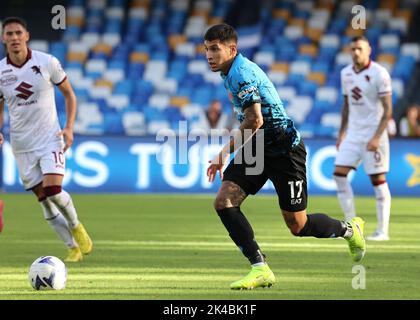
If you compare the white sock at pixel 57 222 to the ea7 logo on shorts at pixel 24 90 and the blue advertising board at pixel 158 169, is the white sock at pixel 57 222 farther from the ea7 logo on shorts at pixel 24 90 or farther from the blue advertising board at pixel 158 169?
the blue advertising board at pixel 158 169

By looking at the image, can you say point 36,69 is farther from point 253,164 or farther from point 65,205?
point 253,164

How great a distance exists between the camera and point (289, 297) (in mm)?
7270

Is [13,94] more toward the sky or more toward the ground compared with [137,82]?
more toward the sky

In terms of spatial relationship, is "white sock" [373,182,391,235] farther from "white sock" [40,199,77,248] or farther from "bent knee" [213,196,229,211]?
"bent knee" [213,196,229,211]

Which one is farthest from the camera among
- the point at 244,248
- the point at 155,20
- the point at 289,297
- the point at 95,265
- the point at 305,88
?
the point at 155,20

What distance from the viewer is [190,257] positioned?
9914mm

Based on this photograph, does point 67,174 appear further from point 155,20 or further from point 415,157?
point 155,20

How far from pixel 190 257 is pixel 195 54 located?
16125 millimetres

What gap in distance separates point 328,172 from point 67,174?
4.59m

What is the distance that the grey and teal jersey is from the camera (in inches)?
298

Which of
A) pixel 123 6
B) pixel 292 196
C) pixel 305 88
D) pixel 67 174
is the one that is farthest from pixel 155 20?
pixel 292 196

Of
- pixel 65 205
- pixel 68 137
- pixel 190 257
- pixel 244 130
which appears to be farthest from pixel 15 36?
pixel 244 130

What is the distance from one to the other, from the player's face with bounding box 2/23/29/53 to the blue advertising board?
932 centimetres

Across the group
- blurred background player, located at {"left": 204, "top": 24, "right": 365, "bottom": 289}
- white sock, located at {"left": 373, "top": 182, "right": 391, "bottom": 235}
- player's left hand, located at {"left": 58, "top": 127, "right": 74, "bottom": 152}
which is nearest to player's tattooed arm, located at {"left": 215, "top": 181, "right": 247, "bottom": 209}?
blurred background player, located at {"left": 204, "top": 24, "right": 365, "bottom": 289}
